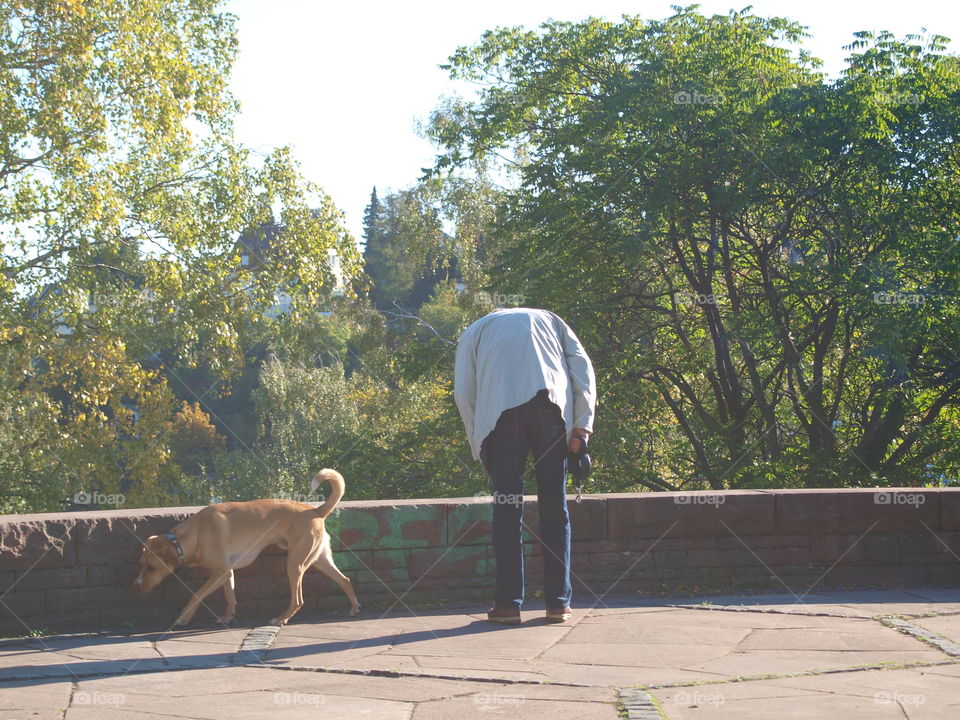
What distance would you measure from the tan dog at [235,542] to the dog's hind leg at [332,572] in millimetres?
30

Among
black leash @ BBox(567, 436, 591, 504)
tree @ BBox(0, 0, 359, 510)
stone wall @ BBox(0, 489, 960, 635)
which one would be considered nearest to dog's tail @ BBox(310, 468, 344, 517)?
stone wall @ BBox(0, 489, 960, 635)

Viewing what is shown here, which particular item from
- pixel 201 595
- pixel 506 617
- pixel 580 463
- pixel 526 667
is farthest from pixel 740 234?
pixel 526 667

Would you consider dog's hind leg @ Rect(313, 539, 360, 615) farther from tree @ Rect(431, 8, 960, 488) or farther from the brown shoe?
tree @ Rect(431, 8, 960, 488)

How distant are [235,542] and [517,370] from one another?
70.0 inches

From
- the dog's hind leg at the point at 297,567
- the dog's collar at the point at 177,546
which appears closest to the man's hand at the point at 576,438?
the dog's hind leg at the point at 297,567

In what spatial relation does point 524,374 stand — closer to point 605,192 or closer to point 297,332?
point 605,192

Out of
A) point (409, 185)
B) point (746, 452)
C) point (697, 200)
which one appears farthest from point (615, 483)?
point (409, 185)

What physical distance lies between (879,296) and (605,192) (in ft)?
16.0

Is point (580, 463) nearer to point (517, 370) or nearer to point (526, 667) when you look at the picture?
point (517, 370)

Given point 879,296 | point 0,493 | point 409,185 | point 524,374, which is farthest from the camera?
point 409,185

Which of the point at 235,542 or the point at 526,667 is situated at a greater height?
the point at 235,542

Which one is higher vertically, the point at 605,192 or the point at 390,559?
the point at 605,192

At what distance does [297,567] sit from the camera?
18.8 ft

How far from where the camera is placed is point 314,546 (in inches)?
228
